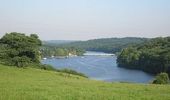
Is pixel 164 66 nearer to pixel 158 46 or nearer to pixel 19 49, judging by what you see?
pixel 158 46

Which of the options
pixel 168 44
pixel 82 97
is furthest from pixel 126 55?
pixel 82 97

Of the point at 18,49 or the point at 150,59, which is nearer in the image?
the point at 18,49

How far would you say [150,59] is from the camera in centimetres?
15562

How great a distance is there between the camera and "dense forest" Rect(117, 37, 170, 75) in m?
142

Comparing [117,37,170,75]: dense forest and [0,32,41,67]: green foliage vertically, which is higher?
[0,32,41,67]: green foliage

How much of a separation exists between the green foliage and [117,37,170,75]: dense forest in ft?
224

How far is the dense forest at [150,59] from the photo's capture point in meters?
142

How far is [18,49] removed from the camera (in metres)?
71.4

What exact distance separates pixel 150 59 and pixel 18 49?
92.5 meters

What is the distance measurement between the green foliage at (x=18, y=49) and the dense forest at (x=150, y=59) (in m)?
68.3

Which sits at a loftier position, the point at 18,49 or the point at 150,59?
the point at 18,49

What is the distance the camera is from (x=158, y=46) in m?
186

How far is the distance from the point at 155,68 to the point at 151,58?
11.8m

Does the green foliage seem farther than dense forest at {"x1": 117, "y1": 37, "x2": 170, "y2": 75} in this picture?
No
